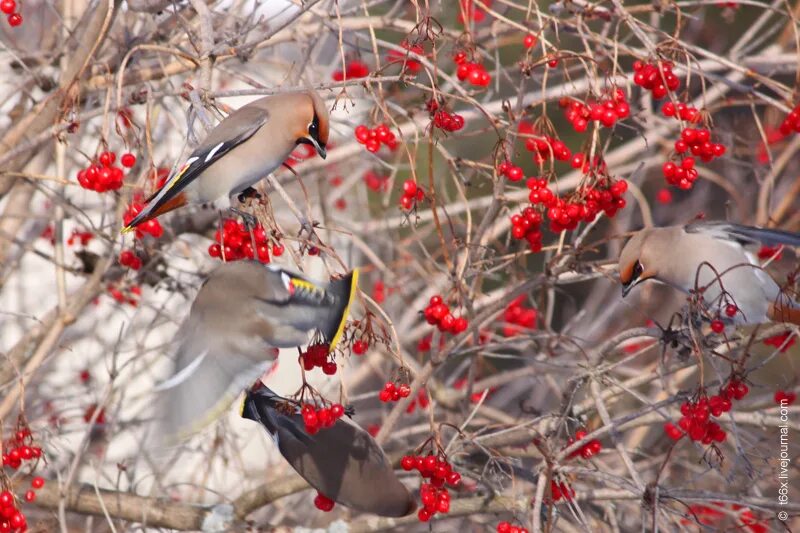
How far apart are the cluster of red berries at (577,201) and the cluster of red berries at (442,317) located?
1.28ft

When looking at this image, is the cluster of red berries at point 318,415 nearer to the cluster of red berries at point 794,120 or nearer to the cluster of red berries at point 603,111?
the cluster of red berries at point 603,111

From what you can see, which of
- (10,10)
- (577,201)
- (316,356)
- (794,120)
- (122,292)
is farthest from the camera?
(122,292)

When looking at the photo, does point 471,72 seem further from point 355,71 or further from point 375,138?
point 355,71

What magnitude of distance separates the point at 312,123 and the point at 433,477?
1.03 metres

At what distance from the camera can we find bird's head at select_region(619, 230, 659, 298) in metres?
3.11

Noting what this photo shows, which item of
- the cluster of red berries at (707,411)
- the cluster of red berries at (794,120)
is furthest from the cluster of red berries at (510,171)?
the cluster of red berries at (794,120)

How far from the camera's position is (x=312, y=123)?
2.91m

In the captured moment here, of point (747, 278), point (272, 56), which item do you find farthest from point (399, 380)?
point (272, 56)

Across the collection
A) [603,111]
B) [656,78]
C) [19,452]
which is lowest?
[19,452]

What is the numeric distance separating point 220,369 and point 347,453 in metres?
0.69

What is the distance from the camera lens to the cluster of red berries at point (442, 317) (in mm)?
2994

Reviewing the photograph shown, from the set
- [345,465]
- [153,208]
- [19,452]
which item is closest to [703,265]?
[345,465]

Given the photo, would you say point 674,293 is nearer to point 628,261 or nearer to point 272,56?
point 272,56

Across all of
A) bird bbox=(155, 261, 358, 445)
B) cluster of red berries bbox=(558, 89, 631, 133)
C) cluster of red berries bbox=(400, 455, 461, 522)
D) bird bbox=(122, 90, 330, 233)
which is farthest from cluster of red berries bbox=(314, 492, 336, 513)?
cluster of red berries bbox=(558, 89, 631, 133)
